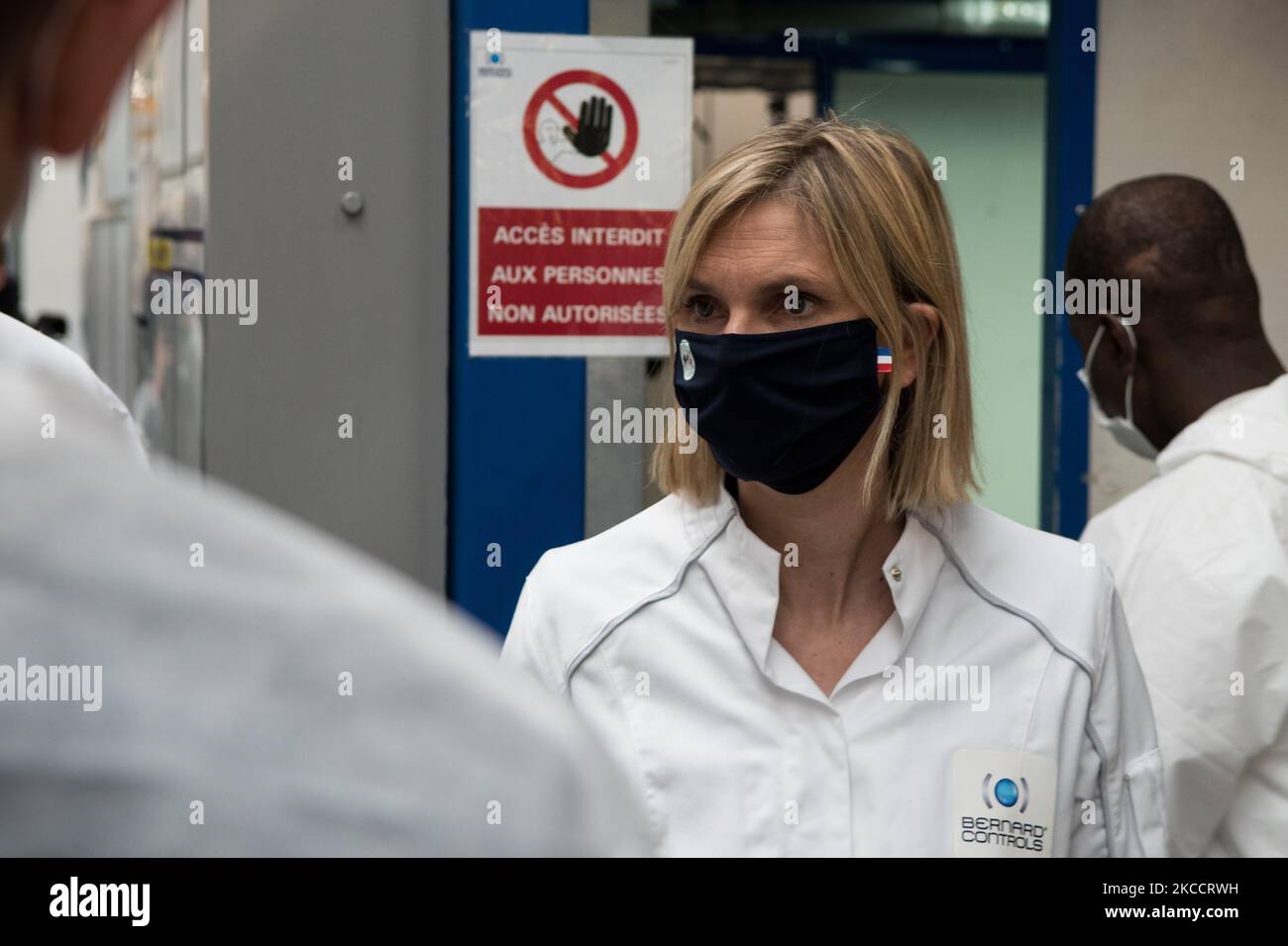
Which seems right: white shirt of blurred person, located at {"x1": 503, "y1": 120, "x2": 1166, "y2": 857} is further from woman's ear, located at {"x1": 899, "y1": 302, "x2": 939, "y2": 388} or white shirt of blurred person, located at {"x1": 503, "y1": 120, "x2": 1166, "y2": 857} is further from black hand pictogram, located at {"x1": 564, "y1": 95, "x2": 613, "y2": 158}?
black hand pictogram, located at {"x1": 564, "y1": 95, "x2": 613, "y2": 158}

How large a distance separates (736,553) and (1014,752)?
416mm

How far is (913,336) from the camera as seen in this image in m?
2.04

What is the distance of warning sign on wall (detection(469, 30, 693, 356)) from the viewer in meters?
2.80

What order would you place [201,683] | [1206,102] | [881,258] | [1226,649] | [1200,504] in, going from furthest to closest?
[1206,102]
[1200,504]
[1226,649]
[881,258]
[201,683]

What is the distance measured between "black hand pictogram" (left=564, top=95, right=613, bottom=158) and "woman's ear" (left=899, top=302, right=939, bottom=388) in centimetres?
99

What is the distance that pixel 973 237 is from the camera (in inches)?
200

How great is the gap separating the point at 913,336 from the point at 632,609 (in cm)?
55

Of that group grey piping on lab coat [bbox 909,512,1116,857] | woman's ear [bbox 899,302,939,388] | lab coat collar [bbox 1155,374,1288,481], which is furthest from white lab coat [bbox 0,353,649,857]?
lab coat collar [bbox 1155,374,1288,481]

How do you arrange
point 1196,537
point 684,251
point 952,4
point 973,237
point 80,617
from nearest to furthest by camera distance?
point 80,617 → point 684,251 → point 1196,537 → point 973,237 → point 952,4

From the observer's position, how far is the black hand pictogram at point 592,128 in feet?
9.23

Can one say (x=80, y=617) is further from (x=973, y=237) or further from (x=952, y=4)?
(x=952, y=4)

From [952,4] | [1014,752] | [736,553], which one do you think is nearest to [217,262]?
[736,553]
